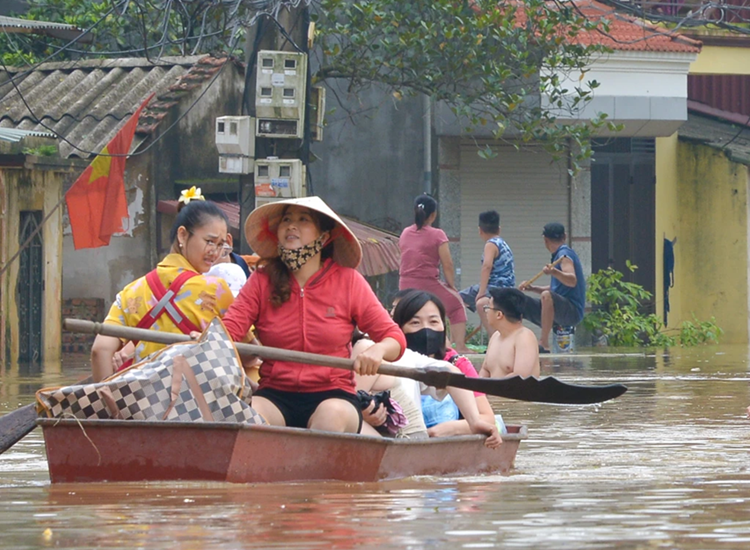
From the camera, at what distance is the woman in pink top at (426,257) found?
15172 millimetres

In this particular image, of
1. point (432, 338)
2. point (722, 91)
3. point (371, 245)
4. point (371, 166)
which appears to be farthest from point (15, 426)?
point (722, 91)

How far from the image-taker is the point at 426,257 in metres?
15.2

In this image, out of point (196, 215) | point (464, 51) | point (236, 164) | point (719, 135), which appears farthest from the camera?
point (719, 135)

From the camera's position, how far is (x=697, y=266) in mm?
23922

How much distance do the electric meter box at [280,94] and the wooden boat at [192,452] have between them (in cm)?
786

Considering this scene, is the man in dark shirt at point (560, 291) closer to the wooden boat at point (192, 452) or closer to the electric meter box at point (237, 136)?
the electric meter box at point (237, 136)

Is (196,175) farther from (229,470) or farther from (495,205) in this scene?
(229,470)

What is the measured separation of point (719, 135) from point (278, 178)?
12.5m

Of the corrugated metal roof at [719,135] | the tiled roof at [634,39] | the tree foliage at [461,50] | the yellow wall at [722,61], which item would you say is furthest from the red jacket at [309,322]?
the yellow wall at [722,61]

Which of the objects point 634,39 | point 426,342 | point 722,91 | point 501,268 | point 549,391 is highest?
point 634,39

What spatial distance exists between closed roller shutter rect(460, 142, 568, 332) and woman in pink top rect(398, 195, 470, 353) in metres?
6.49

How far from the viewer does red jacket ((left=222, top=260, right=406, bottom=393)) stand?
6.78 meters

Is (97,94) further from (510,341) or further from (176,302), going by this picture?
(176,302)

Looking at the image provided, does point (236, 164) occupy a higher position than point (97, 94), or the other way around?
point (97, 94)
